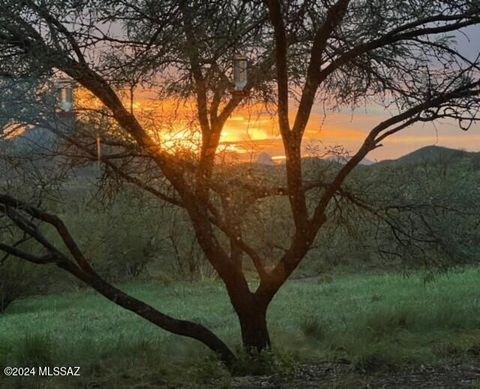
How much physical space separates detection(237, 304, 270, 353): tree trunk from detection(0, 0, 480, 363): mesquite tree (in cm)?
1

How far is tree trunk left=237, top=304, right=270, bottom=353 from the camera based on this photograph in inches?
313

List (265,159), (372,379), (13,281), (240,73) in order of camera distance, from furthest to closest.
A: 1. (13,281)
2. (265,159)
3. (240,73)
4. (372,379)

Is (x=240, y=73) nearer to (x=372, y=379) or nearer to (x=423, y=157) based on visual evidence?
(x=372, y=379)

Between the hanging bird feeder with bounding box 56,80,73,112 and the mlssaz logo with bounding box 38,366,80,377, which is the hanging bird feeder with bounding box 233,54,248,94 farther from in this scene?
the mlssaz logo with bounding box 38,366,80,377

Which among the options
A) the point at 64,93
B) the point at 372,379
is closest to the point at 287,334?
the point at 372,379

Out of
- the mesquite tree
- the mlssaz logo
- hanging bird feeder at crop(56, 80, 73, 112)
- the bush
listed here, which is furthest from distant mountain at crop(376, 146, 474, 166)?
the bush

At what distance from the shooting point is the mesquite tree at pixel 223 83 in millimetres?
5938

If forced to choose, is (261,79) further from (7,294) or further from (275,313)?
(7,294)

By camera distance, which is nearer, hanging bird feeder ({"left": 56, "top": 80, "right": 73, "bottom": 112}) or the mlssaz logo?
hanging bird feeder ({"left": 56, "top": 80, "right": 73, "bottom": 112})

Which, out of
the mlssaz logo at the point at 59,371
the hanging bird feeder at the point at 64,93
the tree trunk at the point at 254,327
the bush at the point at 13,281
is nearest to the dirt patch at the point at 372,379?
the tree trunk at the point at 254,327

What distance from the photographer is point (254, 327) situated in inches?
313

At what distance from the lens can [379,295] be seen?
1853 centimetres

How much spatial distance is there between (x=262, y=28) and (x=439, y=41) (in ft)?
6.65

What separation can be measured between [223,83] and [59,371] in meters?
3.78
